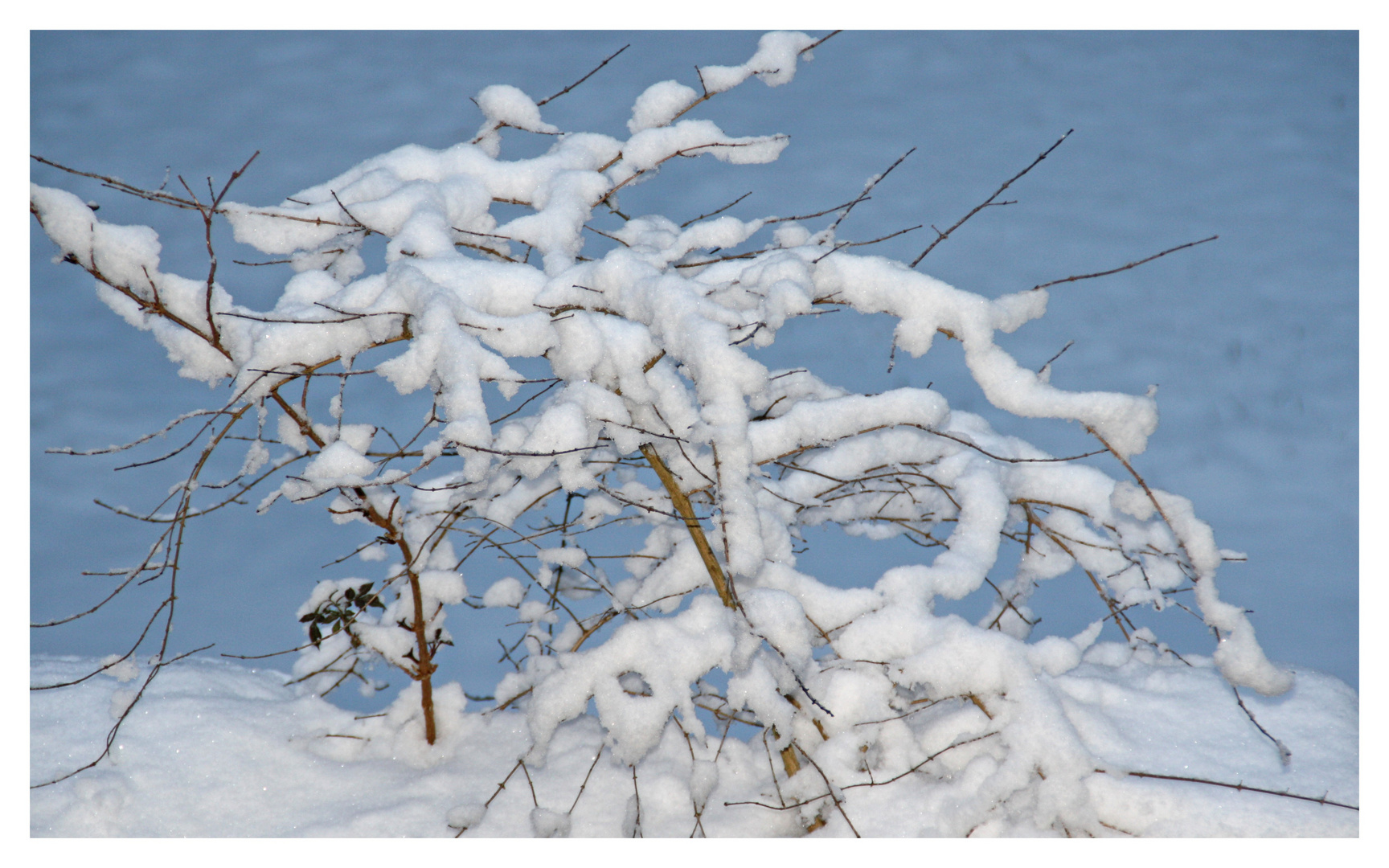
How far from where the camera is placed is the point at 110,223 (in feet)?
4.25

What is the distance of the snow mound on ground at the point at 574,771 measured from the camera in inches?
58.9

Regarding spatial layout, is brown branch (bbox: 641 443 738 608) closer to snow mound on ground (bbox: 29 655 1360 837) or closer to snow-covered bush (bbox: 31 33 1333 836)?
snow-covered bush (bbox: 31 33 1333 836)

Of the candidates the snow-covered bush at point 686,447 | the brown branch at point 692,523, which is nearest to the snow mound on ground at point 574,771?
the snow-covered bush at point 686,447

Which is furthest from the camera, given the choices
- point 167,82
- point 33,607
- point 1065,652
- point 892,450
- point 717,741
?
point 167,82

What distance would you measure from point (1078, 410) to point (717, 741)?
4.40 ft

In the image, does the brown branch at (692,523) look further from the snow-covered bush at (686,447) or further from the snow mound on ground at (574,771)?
the snow mound on ground at (574,771)

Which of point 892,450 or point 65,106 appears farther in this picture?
point 65,106

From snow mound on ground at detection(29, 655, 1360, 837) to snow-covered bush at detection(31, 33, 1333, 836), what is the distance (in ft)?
0.10

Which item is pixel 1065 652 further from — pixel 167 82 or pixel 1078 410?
pixel 167 82

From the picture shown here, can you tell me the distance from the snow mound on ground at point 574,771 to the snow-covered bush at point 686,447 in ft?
0.10

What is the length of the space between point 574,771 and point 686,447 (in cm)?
85

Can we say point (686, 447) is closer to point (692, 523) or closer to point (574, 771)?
point (692, 523)

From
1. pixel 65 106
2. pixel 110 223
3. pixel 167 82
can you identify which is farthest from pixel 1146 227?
pixel 65 106

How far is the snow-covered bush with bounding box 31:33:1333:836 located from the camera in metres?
1.29
